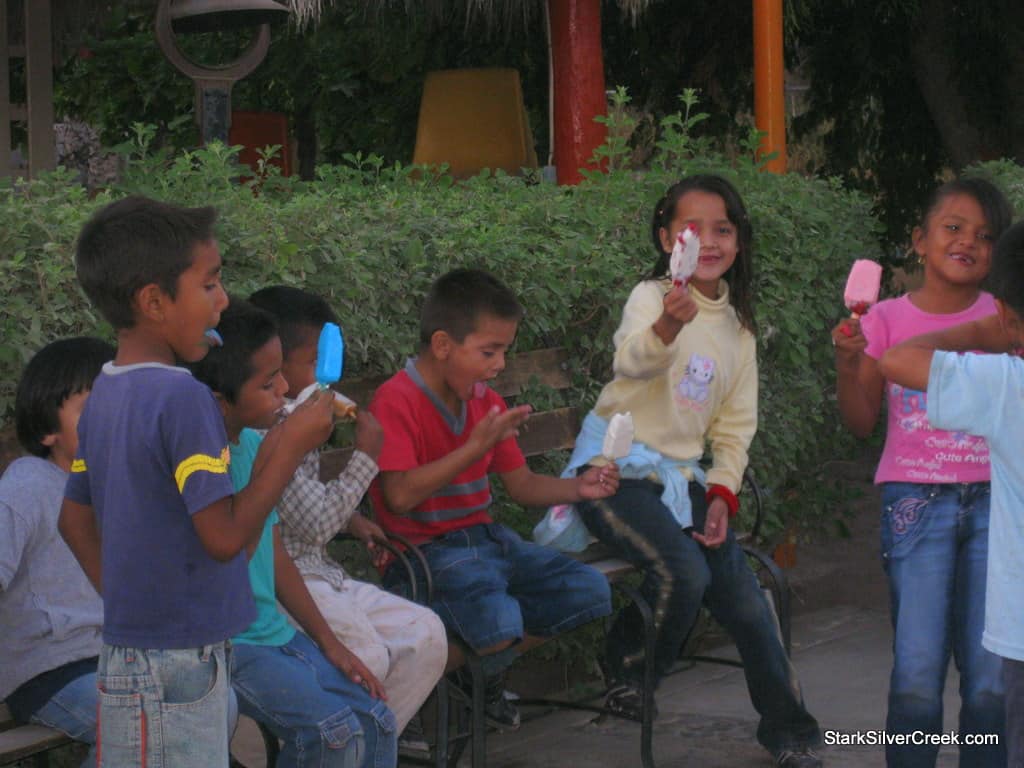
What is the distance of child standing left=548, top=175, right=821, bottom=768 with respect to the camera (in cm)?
449

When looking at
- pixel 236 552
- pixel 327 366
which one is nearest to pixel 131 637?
pixel 236 552

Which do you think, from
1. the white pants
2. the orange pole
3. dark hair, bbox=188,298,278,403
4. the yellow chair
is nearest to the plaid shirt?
the white pants

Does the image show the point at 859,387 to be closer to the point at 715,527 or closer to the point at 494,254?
the point at 715,527

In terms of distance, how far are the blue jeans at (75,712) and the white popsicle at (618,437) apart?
1.58 meters

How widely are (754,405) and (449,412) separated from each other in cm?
113

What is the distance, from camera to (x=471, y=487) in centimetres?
421

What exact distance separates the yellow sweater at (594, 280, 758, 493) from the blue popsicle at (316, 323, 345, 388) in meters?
1.28

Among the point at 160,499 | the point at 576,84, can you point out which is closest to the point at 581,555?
the point at 160,499

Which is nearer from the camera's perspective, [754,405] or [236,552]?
[236,552]

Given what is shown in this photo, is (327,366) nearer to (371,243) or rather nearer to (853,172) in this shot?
(371,243)

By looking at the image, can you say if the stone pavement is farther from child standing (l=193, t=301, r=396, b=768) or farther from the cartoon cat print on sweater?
child standing (l=193, t=301, r=396, b=768)

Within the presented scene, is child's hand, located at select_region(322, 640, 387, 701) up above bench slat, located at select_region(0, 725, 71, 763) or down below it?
above

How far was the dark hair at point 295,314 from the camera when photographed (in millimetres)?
3703

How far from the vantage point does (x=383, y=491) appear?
4.04m
